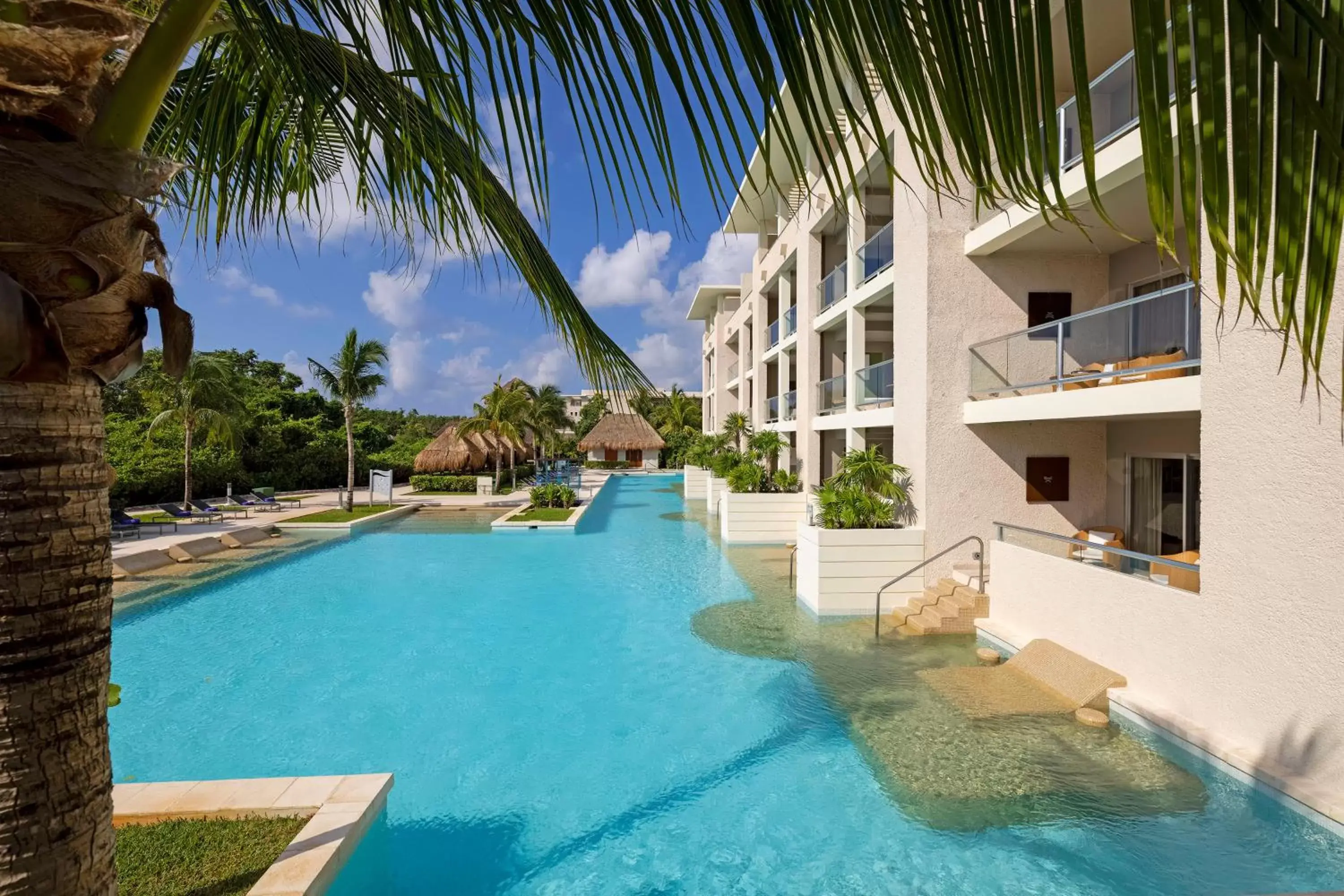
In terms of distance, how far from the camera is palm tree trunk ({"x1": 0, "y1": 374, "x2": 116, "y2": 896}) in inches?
59.2

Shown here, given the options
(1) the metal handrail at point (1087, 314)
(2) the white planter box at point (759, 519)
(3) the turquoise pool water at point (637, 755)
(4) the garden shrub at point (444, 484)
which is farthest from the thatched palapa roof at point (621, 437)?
(1) the metal handrail at point (1087, 314)

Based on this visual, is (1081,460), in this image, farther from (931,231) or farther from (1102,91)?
(1102,91)

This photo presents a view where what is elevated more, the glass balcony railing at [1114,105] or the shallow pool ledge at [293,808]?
the glass balcony railing at [1114,105]

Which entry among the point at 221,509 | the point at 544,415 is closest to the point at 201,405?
the point at 221,509

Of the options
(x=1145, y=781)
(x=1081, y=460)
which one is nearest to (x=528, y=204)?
(x=1145, y=781)

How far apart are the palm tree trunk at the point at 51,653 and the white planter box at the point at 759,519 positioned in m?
18.0

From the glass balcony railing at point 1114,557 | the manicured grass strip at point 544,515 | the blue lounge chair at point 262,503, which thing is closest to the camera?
the glass balcony railing at point 1114,557

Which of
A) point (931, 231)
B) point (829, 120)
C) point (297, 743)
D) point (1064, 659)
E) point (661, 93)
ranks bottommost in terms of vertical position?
point (297, 743)

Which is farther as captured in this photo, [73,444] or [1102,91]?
[1102,91]

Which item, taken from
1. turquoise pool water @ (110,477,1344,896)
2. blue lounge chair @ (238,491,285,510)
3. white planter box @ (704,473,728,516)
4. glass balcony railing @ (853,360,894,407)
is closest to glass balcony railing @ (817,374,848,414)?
glass balcony railing @ (853,360,894,407)

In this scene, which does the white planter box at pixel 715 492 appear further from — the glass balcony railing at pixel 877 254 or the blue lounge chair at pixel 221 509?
the blue lounge chair at pixel 221 509

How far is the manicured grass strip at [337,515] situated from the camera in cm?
2255

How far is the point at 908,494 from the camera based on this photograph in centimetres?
1243

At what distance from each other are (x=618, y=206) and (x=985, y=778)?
22.4 feet
